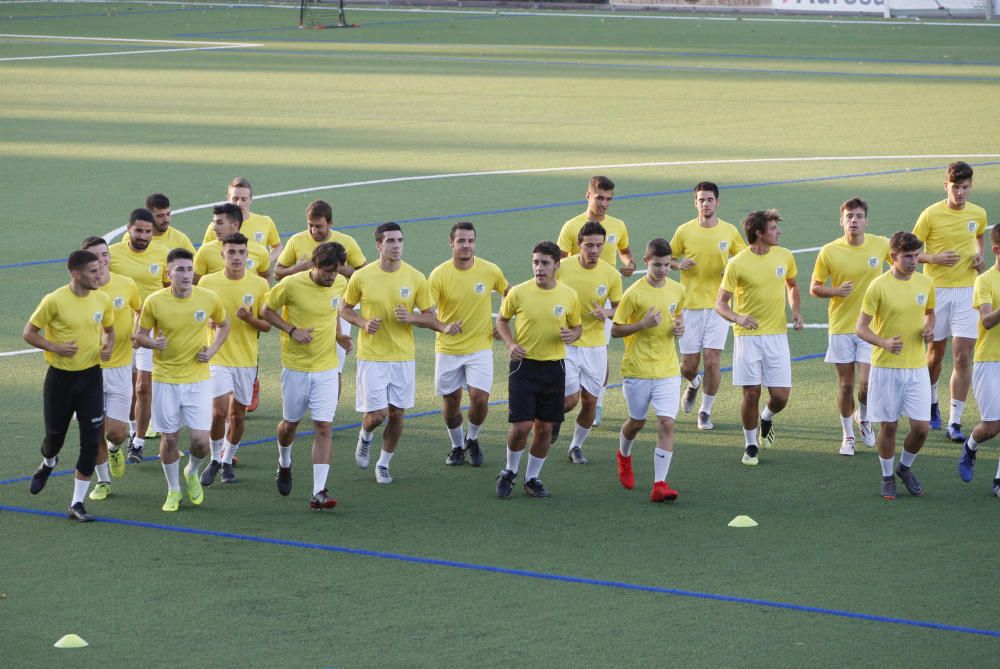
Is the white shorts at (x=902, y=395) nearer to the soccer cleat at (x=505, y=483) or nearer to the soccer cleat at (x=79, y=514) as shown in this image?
the soccer cleat at (x=505, y=483)

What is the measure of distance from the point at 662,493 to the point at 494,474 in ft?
5.39

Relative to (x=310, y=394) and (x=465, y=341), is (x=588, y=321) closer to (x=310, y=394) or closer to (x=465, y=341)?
(x=465, y=341)

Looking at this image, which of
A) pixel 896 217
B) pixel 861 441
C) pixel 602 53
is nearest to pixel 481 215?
pixel 896 217

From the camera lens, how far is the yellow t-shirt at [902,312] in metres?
12.0

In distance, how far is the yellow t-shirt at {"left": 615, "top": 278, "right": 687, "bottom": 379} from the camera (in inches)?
486

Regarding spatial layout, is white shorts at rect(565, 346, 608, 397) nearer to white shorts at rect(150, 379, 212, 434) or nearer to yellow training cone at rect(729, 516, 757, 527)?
yellow training cone at rect(729, 516, 757, 527)

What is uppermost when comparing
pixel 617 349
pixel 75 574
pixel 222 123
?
pixel 222 123

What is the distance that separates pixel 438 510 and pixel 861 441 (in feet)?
14.1

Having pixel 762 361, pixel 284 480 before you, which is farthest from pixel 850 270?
pixel 284 480

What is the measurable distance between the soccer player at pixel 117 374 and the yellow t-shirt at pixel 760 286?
5.14 m

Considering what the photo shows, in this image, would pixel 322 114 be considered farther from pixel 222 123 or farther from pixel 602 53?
pixel 602 53

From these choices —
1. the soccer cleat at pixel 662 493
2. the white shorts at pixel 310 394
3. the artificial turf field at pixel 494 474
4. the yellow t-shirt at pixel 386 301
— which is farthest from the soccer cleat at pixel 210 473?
the soccer cleat at pixel 662 493

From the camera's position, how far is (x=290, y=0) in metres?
69.9

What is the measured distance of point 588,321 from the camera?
43.1ft
